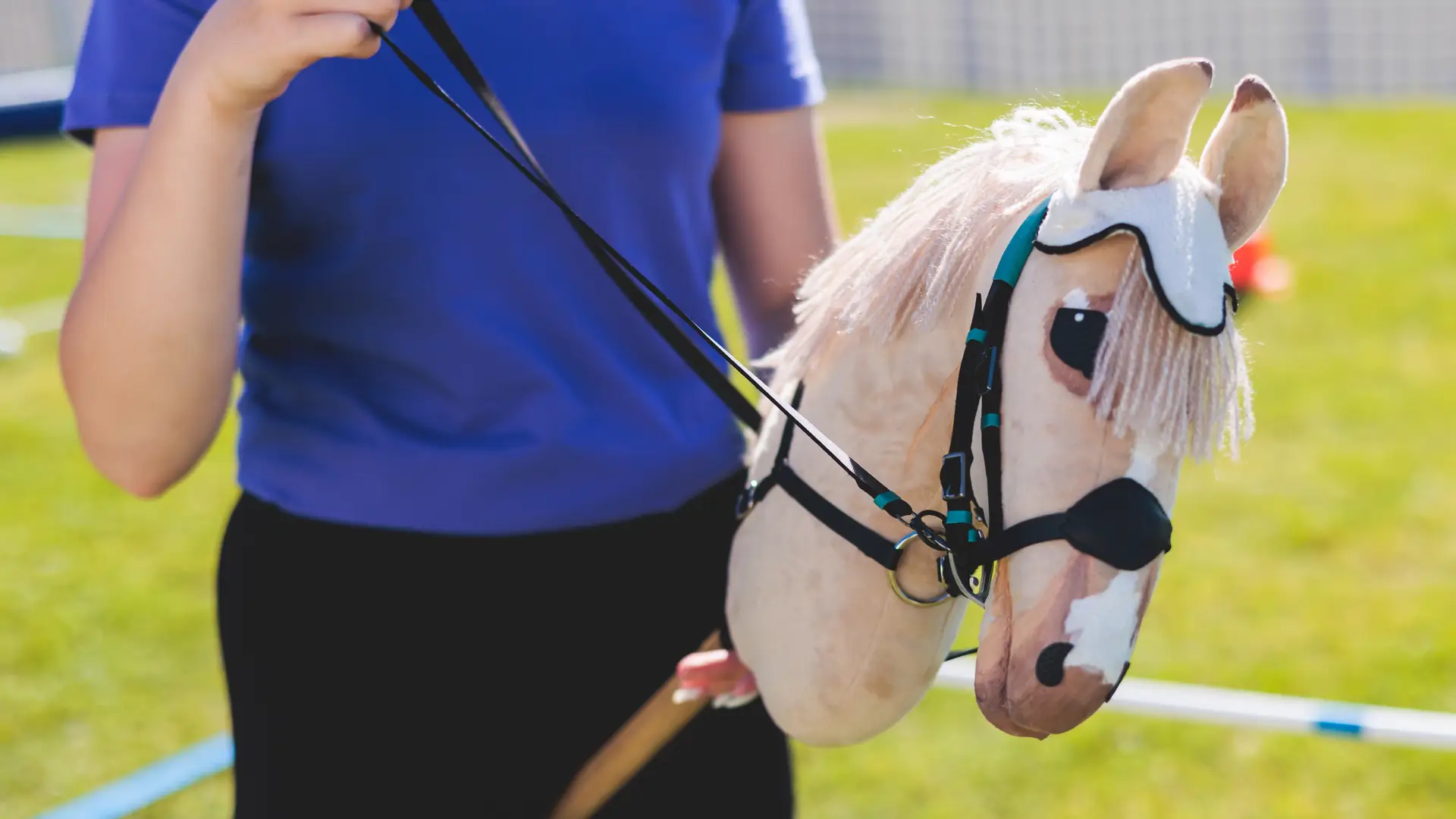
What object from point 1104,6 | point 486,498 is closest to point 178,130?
point 486,498

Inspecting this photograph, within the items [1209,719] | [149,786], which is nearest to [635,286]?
[1209,719]

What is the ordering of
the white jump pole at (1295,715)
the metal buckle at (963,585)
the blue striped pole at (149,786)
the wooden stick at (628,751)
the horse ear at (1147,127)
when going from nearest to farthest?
the horse ear at (1147,127) → the metal buckle at (963,585) → the wooden stick at (628,751) → the white jump pole at (1295,715) → the blue striped pole at (149,786)

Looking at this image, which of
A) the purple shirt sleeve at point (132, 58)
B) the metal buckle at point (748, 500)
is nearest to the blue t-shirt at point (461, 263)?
the purple shirt sleeve at point (132, 58)

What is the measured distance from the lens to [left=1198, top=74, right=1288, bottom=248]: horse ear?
692 millimetres

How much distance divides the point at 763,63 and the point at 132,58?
1.56 feet

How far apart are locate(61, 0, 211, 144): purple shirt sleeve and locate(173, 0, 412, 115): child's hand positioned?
0.40 feet

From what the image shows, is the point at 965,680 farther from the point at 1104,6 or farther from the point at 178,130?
the point at 1104,6

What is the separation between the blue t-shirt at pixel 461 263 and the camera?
915mm

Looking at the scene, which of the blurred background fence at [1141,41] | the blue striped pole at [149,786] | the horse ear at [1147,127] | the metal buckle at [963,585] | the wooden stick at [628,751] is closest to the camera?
the horse ear at [1147,127]

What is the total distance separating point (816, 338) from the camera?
856mm

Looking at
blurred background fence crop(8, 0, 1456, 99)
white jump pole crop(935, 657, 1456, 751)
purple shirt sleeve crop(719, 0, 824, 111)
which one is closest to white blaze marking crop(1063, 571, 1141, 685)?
purple shirt sleeve crop(719, 0, 824, 111)

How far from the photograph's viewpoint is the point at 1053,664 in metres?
0.68

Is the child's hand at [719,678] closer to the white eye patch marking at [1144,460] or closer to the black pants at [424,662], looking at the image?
the black pants at [424,662]

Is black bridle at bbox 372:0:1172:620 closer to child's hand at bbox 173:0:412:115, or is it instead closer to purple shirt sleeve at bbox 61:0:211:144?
child's hand at bbox 173:0:412:115
